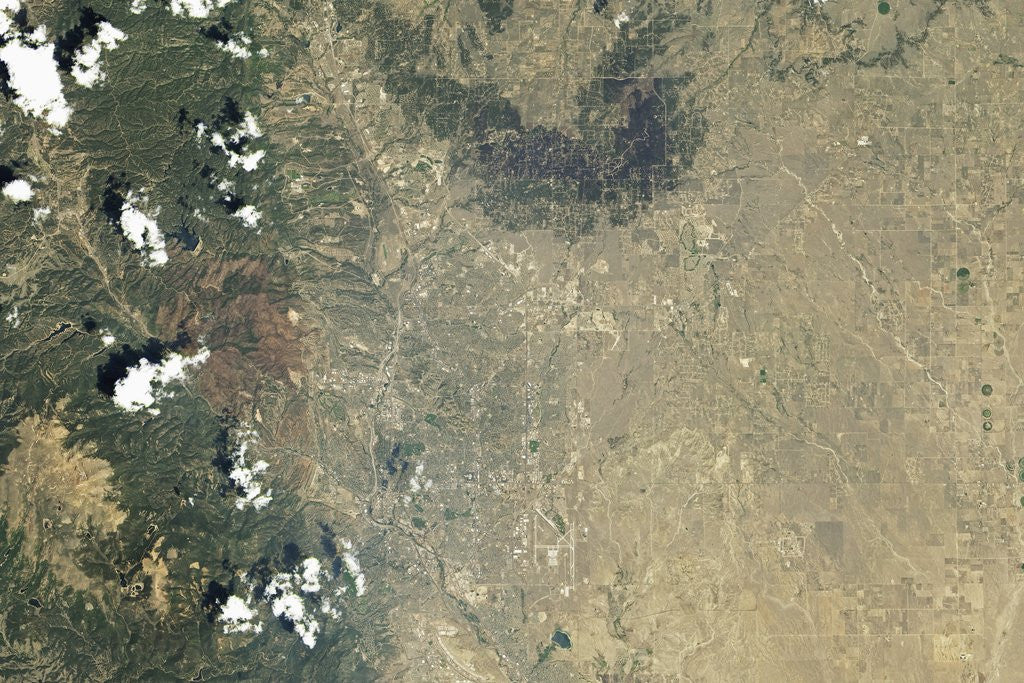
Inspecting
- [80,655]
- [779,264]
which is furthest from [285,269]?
[779,264]

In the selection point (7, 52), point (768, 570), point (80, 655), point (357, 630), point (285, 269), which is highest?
point (7, 52)

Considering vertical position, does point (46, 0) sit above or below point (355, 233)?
above

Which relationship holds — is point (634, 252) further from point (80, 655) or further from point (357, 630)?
point (80, 655)

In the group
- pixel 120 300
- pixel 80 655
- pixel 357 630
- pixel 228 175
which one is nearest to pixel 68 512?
pixel 80 655

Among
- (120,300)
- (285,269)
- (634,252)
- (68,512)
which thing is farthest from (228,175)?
(634,252)

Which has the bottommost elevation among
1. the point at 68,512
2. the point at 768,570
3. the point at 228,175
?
the point at 68,512

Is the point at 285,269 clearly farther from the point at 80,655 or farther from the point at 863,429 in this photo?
the point at 863,429

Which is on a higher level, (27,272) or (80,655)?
(27,272)

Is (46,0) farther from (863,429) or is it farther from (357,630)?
(863,429)
